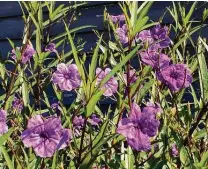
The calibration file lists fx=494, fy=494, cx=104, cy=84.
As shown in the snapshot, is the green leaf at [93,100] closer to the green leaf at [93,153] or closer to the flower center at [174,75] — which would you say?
the green leaf at [93,153]

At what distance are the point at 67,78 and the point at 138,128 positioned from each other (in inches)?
11.5

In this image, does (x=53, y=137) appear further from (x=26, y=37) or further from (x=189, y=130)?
(x=26, y=37)

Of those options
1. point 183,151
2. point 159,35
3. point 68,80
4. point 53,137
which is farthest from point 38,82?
point 183,151

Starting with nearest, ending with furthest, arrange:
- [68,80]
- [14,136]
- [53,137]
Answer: [53,137] < [68,80] < [14,136]

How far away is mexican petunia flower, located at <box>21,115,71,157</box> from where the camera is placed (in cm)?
92

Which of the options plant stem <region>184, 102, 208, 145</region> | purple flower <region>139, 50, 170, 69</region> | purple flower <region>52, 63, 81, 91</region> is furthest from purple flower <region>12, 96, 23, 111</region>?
plant stem <region>184, 102, 208, 145</region>

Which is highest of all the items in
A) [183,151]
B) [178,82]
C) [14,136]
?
[178,82]

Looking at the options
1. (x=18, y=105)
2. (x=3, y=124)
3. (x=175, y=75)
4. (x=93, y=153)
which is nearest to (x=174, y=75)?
(x=175, y=75)

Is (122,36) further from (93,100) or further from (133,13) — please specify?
(93,100)

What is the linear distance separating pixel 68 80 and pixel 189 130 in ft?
1.06

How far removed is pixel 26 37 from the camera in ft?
4.64

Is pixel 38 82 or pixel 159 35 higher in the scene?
pixel 159 35

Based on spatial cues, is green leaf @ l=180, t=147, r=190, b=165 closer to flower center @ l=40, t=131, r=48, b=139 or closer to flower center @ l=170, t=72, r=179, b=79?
flower center @ l=170, t=72, r=179, b=79

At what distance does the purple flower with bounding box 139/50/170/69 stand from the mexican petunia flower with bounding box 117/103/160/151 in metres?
0.15
